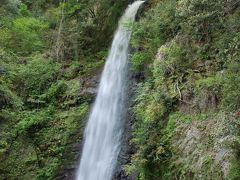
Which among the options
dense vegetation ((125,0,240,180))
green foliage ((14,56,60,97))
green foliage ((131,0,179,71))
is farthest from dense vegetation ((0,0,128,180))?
dense vegetation ((125,0,240,180))

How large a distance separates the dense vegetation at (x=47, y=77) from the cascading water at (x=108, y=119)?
79cm

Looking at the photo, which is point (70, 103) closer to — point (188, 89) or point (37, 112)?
point (37, 112)

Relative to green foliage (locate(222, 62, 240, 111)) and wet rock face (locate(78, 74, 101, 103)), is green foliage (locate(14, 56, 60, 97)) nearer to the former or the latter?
wet rock face (locate(78, 74, 101, 103))

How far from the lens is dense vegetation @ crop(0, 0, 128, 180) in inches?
584

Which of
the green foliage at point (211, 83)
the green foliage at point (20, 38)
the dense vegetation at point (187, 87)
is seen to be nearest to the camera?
the dense vegetation at point (187, 87)

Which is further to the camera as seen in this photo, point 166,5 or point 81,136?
point 81,136

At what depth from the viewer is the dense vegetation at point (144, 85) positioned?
8.81 metres

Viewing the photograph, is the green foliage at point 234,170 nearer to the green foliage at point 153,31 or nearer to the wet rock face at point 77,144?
the green foliage at point 153,31

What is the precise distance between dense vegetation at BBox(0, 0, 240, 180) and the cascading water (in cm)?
72

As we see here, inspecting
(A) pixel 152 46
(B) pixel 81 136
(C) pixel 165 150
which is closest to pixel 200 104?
(C) pixel 165 150

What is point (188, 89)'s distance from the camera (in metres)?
10.6

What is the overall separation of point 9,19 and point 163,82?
417 inches

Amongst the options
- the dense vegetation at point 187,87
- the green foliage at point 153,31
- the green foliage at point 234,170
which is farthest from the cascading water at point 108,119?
the green foliage at point 234,170

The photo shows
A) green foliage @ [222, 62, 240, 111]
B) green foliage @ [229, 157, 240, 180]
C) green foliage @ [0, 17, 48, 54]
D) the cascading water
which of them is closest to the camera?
green foliage @ [229, 157, 240, 180]
